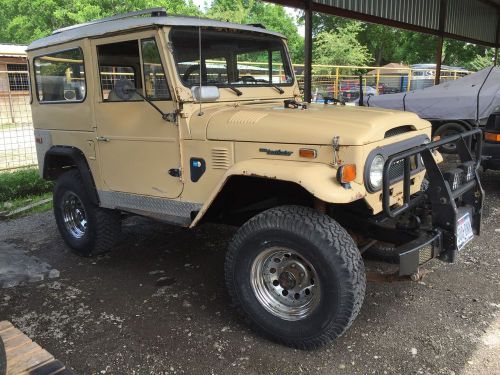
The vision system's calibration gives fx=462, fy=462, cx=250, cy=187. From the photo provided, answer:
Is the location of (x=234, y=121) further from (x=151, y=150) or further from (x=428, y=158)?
(x=428, y=158)

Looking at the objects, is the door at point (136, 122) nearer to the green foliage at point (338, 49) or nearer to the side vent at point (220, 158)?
the side vent at point (220, 158)

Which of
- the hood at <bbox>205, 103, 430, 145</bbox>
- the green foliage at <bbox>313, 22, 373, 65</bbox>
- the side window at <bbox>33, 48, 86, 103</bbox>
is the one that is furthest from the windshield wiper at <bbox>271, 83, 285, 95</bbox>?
the green foliage at <bbox>313, 22, 373, 65</bbox>

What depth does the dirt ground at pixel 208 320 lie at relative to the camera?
291 centimetres

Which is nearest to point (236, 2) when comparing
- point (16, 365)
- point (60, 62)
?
point (60, 62)

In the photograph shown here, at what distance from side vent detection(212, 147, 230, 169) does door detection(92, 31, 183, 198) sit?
345 mm

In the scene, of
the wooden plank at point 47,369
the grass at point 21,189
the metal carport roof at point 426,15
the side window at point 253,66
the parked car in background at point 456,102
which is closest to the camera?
the wooden plank at point 47,369

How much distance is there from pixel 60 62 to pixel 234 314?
9.37 feet

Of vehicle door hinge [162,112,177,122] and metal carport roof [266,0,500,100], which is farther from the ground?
metal carport roof [266,0,500,100]

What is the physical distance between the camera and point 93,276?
169 inches

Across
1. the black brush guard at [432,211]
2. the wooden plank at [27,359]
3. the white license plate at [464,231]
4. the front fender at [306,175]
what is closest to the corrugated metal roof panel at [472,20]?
the white license plate at [464,231]

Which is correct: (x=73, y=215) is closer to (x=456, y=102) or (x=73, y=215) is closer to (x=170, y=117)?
(x=170, y=117)

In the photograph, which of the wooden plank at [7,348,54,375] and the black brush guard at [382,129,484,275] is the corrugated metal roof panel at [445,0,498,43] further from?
the wooden plank at [7,348,54,375]

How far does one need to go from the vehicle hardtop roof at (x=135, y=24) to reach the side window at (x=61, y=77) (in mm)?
141

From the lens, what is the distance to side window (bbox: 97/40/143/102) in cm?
371
